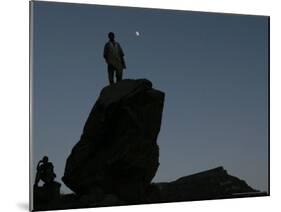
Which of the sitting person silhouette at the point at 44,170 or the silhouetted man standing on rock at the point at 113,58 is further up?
the silhouetted man standing on rock at the point at 113,58

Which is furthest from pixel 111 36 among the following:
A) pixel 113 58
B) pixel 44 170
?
pixel 44 170

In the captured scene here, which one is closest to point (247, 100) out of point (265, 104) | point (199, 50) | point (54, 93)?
point (265, 104)

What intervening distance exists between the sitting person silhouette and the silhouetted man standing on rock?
1379 mm

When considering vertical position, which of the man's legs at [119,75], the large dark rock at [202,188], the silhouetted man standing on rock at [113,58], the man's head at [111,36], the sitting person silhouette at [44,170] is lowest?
the large dark rock at [202,188]

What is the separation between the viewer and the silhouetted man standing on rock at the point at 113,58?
412 inches

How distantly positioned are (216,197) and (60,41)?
3203mm

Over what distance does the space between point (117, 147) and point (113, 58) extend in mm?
1203

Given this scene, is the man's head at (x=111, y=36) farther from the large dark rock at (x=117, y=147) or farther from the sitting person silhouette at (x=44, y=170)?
the sitting person silhouette at (x=44, y=170)

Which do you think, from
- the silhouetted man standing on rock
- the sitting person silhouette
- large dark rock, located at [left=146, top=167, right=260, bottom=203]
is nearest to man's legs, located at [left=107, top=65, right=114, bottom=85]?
the silhouetted man standing on rock

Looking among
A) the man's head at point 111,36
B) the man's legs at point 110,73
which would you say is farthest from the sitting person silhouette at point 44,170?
the man's head at point 111,36

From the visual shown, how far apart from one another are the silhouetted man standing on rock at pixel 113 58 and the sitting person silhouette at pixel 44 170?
54.3 inches

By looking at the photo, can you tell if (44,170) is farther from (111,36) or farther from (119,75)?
(111,36)

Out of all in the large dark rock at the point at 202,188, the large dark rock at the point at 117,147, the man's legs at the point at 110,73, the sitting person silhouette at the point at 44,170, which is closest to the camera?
the sitting person silhouette at the point at 44,170

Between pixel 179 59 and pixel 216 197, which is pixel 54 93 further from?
pixel 216 197
